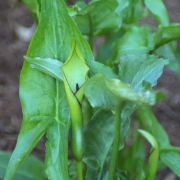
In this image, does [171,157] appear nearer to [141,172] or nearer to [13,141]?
[141,172]

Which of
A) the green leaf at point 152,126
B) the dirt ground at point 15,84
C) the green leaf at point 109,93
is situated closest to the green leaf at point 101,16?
the green leaf at point 152,126

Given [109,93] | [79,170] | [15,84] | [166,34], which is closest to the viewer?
[109,93]

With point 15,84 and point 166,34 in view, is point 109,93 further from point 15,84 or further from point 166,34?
point 15,84

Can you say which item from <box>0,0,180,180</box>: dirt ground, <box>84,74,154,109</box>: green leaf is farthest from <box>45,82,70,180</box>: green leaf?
<box>0,0,180,180</box>: dirt ground

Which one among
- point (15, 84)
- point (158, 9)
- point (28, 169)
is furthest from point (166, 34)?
point (15, 84)

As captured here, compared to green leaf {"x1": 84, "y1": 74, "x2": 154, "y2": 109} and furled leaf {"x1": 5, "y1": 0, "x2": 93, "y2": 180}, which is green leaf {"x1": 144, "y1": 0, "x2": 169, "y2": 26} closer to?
furled leaf {"x1": 5, "y1": 0, "x2": 93, "y2": 180}

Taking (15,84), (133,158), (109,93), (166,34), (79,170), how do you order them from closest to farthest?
(109,93) → (79,170) → (166,34) → (133,158) → (15,84)

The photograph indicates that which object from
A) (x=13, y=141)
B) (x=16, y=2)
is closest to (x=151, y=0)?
(x=13, y=141)
